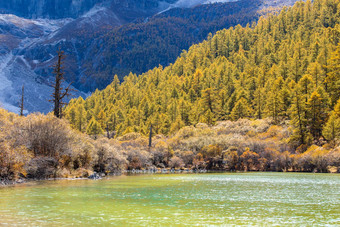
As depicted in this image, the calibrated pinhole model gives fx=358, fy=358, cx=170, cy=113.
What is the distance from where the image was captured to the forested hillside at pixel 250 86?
81625mm

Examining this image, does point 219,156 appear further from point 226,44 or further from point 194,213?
point 226,44

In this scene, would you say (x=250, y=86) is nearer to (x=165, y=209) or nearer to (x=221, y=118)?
(x=221, y=118)

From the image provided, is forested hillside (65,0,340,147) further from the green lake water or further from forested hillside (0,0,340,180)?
the green lake water

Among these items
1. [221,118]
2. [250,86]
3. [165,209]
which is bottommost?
[165,209]

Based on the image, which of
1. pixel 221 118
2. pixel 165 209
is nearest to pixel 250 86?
pixel 221 118

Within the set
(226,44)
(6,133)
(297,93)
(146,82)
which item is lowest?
(6,133)

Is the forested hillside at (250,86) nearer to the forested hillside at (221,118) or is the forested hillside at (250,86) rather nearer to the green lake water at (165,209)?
the forested hillside at (221,118)

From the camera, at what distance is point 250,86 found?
115 meters

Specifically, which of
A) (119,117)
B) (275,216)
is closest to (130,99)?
(119,117)

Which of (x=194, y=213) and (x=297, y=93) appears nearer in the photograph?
(x=194, y=213)

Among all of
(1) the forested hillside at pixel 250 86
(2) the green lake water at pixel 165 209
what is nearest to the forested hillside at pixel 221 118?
(1) the forested hillside at pixel 250 86

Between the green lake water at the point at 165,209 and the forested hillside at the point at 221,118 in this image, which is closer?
the green lake water at the point at 165,209

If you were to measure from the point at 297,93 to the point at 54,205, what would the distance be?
67362 millimetres

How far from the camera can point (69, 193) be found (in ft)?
90.4
